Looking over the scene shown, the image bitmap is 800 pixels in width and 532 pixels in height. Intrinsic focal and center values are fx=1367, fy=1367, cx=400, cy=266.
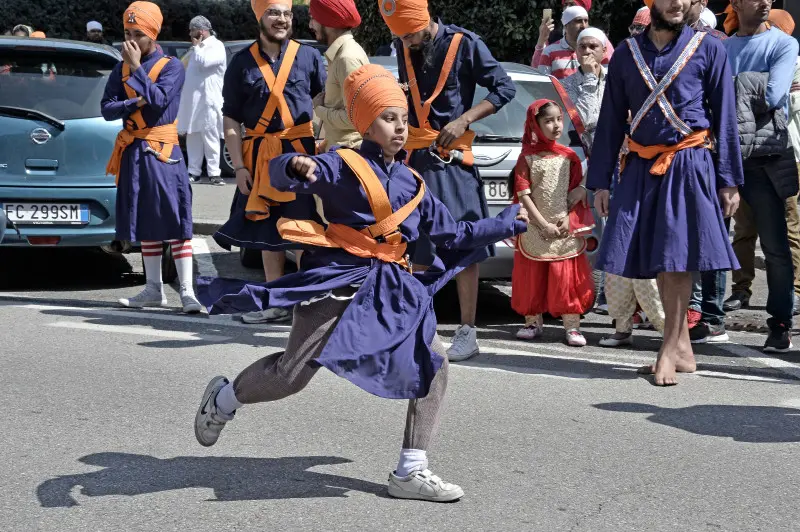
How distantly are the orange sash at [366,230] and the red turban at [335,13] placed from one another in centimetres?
330

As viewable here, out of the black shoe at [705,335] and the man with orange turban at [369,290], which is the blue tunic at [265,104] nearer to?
the black shoe at [705,335]

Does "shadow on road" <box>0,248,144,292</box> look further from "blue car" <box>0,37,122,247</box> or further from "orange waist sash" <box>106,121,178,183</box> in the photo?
"orange waist sash" <box>106,121,178,183</box>

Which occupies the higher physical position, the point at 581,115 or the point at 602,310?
the point at 581,115

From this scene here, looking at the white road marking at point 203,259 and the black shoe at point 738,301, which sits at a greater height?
the black shoe at point 738,301

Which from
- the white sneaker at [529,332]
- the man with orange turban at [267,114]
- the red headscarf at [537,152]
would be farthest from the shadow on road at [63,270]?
the red headscarf at [537,152]

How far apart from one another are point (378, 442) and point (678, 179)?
7.35ft

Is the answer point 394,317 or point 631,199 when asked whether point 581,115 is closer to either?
point 631,199

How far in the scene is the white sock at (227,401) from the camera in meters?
5.05

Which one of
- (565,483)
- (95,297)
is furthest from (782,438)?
(95,297)

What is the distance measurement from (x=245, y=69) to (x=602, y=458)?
3.79 meters

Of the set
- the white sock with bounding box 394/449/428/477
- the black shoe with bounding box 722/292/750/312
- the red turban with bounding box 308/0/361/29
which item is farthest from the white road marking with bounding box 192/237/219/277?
the white sock with bounding box 394/449/428/477

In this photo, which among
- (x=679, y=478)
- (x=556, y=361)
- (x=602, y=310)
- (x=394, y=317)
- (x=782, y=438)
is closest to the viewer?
(x=394, y=317)

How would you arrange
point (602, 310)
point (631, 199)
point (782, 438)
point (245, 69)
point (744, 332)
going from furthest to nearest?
point (602, 310), point (744, 332), point (245, 69), point (631, 199), point (782, 438)

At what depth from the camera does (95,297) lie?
9680 mm
